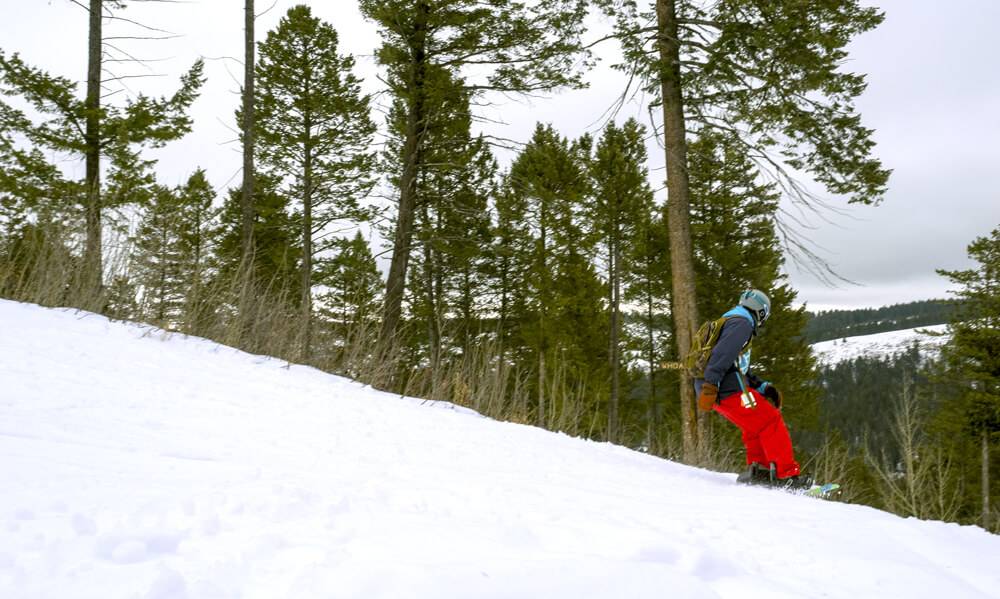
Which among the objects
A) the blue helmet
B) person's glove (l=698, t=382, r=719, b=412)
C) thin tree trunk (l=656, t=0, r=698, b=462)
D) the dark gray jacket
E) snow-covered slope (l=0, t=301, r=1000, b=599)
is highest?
thin tree trunk (l=656, t=0, r=698, b=462)

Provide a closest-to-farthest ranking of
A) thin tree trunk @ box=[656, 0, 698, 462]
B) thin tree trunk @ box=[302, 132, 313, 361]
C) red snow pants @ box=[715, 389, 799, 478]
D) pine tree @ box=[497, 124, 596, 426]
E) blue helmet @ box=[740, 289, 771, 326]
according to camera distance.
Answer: red snow pants @ box=[715, 389, 799, 478]
blue helmet @ box=[740, 289, 771, 326]
thin tree trunk @ box=[656, 0, 698, 462]
thin tree trunk @ box=[302, 132, 313, 361]
pine tree @ box=[497, 124, 596, 426]

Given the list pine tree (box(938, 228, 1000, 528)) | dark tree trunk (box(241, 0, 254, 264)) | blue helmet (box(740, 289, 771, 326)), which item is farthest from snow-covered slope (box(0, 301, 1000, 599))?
pine tree (box(938, 228, 1000, 528))

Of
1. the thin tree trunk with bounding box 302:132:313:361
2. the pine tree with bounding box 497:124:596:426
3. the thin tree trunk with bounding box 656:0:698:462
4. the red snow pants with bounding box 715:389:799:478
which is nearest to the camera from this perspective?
the red snow pants with bounding box 715:389:799:478

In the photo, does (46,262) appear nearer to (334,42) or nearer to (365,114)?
(365,114)

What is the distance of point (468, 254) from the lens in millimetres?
11609

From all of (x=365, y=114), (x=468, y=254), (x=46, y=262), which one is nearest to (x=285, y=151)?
(x=365, y=114)

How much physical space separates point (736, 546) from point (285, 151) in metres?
18.0

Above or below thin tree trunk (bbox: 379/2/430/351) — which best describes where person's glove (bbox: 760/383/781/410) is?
below

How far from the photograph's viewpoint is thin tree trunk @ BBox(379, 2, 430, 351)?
30.6 ft

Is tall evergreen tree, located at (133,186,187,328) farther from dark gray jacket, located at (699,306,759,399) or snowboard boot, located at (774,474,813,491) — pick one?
snowboard boot, located at (774,474,813,491)

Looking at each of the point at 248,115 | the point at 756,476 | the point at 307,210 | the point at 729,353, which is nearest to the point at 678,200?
the point at 729,353

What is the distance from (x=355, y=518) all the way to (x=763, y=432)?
3.52 metres

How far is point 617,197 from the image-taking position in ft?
65.6

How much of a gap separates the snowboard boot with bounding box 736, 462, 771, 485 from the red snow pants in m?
0.11
